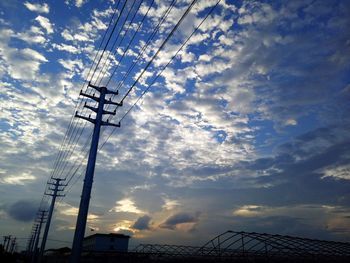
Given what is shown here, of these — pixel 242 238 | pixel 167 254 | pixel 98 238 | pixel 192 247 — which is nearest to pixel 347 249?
pixel 242 238

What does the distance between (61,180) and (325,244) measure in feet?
129

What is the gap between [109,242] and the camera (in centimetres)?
7031

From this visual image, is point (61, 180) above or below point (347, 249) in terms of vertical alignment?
above

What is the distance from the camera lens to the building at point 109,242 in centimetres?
6900

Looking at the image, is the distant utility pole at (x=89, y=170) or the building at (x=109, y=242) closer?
the distant utility pole at (x=89, y=170)

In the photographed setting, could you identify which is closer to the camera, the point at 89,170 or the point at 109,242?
the point at 89,170

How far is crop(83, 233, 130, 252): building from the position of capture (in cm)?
6900

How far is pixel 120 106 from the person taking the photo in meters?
21.1

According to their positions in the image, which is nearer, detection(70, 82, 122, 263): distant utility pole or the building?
detection(70, 82, 122, 263): distant utility pole

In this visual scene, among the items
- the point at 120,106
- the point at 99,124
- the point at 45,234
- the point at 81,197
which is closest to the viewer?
the point at 81,197

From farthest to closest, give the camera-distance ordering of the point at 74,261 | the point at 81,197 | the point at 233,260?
the point at 233,260
the point at 81,197
the point at 74,261

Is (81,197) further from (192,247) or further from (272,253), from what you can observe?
(192,247)

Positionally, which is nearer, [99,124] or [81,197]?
[81,197]

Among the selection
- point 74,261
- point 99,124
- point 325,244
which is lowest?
point 74,261
